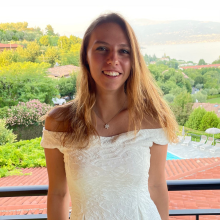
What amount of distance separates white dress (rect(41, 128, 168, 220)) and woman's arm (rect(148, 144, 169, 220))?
6 cm

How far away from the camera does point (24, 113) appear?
7992 millimetres

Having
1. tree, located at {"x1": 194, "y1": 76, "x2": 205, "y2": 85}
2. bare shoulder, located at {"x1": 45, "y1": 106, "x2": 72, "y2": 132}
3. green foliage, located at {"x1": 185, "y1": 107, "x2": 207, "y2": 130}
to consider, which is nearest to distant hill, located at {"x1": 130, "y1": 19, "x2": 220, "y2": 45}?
tree, located at {"x1": 194, "y1": 76, "x2": 205, "y2": 85}

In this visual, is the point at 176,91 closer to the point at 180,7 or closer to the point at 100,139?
the point at 180,7

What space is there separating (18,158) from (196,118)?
5.49 m

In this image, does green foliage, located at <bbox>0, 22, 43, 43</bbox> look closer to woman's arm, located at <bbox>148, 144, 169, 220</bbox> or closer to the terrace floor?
the terrace floor

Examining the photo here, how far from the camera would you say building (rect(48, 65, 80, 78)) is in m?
8.65

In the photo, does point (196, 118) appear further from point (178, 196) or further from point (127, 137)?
point (127, 137)

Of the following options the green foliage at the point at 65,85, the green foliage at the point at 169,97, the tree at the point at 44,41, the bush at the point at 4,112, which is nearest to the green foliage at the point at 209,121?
the green foliage at the point at 169,97

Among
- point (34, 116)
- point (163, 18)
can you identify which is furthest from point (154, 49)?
point (34, 116)

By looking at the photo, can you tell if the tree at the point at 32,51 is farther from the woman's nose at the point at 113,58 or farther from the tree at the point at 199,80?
the woman's nose at the point at 113,58

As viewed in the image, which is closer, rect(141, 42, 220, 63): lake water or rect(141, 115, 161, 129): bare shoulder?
rect(141, 115, 161, 129): bare shoulder

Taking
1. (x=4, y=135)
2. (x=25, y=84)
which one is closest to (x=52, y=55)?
(x=25, y=84)

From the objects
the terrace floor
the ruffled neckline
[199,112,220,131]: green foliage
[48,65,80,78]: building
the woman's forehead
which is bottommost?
the terrace floor

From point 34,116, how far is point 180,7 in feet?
20.2
